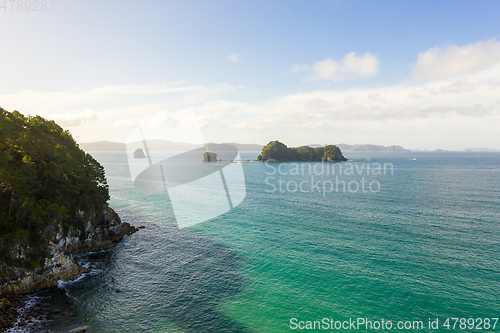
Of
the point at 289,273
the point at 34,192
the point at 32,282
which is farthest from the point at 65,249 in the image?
the point at 289,273

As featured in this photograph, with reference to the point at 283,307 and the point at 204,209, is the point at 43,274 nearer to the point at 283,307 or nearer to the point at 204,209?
the point at 283,307

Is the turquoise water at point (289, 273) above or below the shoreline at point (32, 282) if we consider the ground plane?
below

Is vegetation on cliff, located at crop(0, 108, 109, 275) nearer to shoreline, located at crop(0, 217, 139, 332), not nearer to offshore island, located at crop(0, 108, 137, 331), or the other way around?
offshore island, located at crop(0, 108, 137, 331)

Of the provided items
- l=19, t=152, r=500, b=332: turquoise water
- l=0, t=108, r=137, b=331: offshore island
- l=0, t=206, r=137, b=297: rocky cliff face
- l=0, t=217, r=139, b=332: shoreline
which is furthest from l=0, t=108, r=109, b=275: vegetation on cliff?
l=19, t=152, r=500, b=332: turquoise water

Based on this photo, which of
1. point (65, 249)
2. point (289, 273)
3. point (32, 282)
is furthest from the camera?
point (65, 249)

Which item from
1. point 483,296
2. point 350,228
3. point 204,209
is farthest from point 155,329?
point 204,209

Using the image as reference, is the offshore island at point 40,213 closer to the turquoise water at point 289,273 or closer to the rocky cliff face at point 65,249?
the rocky cliff face at point 65,249

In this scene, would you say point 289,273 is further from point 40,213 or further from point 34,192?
point 34,192

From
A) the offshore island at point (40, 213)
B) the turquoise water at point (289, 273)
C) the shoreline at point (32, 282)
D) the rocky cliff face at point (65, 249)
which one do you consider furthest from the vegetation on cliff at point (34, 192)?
→ the turquoise water at point (289, 273)
